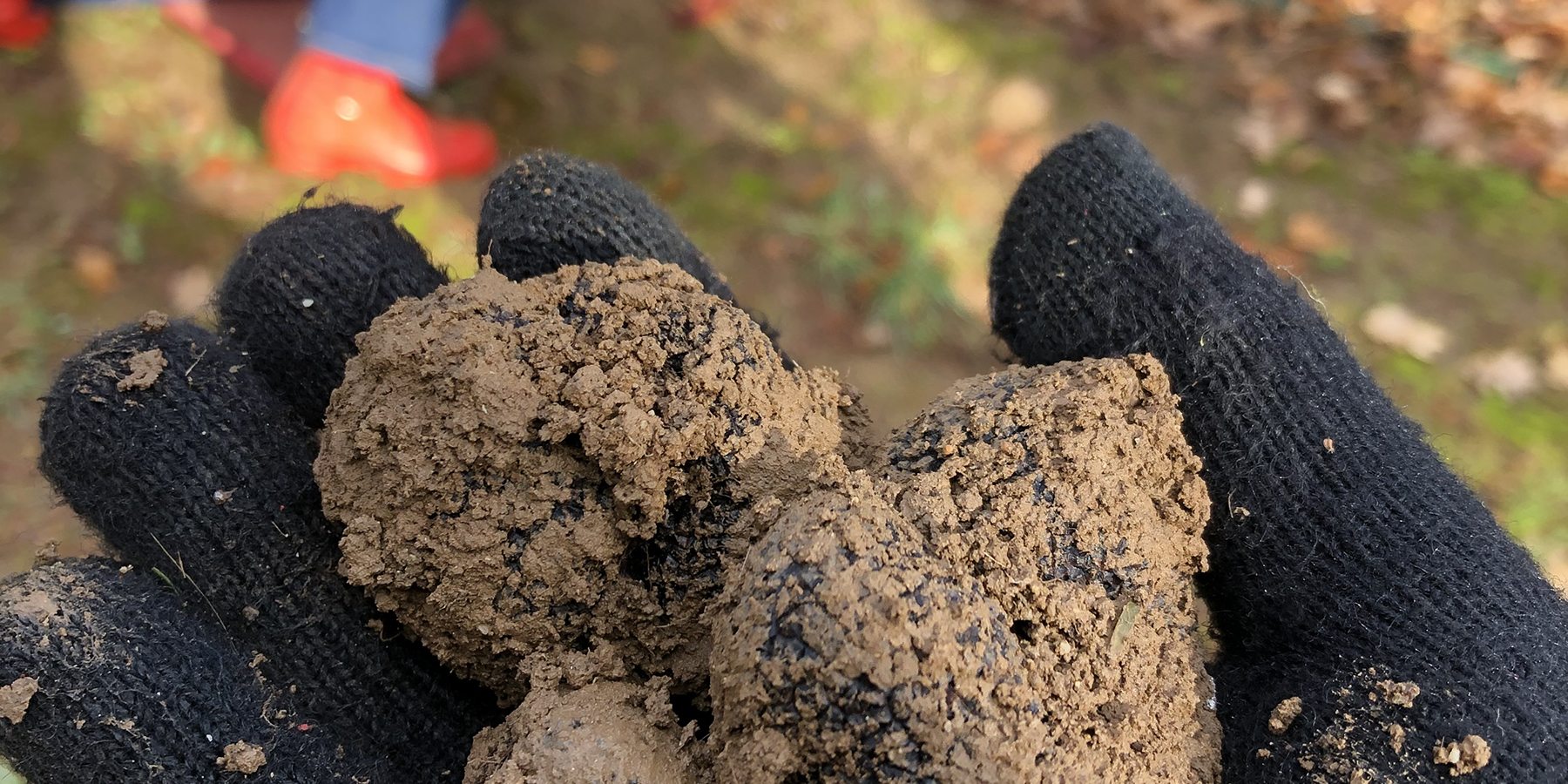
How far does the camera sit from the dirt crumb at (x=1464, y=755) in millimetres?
1537

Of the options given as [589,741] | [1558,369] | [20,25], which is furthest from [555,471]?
[20,25]

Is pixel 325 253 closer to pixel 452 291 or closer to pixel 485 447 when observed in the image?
pixel 452 291

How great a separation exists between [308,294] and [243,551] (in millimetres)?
513

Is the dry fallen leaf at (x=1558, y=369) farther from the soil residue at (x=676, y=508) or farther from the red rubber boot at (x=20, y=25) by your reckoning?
the red rubber boot at (x=20, y=25)

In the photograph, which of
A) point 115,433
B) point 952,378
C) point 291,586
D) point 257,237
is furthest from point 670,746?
point 952,378

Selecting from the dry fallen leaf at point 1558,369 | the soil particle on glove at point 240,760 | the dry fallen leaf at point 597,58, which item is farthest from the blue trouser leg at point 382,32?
the dry fallen leaf at point 1558,369

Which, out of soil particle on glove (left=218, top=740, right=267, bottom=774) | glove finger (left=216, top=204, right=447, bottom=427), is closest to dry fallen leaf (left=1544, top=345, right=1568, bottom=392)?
glove finger (left=216, top=204, right=447, bottom=427)

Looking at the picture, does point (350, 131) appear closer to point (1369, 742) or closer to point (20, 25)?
point (20, 25)

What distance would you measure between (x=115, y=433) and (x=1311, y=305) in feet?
7.71

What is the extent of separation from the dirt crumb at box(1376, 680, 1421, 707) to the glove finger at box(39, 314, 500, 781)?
70.1 inches

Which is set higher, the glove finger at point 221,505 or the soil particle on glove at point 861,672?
the soil particle on glove at point 861,672

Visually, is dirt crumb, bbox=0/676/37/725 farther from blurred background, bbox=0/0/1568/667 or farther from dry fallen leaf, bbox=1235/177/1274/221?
dry fallen leaf, bbox=1235/177/1274/221

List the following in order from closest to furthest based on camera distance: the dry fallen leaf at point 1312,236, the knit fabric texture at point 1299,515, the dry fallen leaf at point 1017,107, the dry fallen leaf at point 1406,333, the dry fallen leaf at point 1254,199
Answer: the knit fabric texture at point 1299,515, the dry fallen leaf at point 1406,333, the dry fallen leaf at point 1312,236, the dry fallen leaf at point 1254,199, the dry fallen leaf at point 1017,107

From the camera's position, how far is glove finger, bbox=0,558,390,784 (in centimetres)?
158
